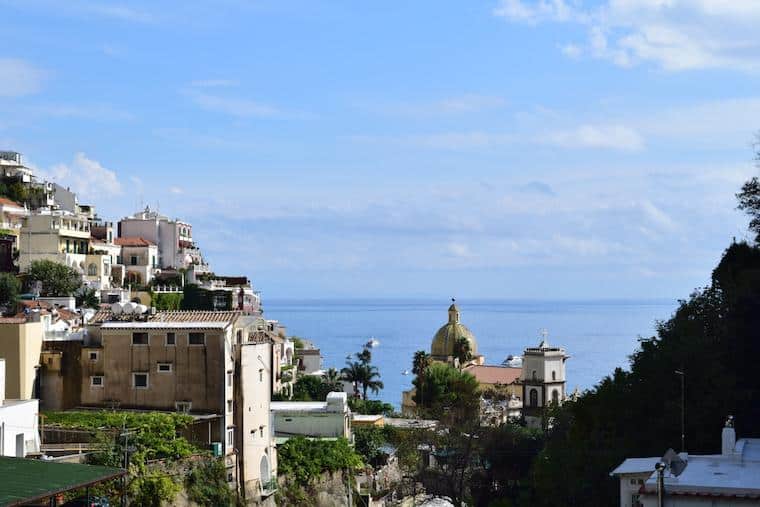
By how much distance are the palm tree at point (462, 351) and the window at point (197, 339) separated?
50.7 meters

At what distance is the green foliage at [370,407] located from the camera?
60750 millimetres

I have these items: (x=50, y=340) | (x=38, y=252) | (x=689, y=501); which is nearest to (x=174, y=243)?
(x=38, y=252)

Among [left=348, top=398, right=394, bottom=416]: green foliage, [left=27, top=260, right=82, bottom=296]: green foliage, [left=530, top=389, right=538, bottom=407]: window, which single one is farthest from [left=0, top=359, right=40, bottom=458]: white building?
[left=530, top=389, right=538, bottom=407]: window

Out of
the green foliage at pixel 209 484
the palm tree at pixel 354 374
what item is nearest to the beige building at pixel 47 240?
the palm tree at pixel 354 374

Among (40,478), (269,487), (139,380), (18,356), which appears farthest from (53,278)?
(40,478)

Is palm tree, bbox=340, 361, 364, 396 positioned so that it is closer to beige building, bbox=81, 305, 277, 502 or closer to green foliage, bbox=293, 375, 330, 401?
green foliage, bbox=293, 375, 330, 401

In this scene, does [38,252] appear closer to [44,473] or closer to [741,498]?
[44,473]

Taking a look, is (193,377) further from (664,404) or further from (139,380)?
(664,404)

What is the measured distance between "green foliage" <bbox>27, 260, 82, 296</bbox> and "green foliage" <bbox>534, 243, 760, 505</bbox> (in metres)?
40.1

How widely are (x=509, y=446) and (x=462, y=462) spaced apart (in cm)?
238

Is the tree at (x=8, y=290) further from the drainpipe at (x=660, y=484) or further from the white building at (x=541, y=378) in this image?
the drainpipe at (x=660, y=484)

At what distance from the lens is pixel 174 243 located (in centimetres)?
8362

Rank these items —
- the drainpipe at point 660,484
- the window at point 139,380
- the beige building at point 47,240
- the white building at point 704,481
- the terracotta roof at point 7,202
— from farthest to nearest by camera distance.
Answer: the terracotta roof at point 7,202 → the beige building at point 47,240 → the window at point 139,380 → the white building at point 704,481 → the drainpipe at point 660,484

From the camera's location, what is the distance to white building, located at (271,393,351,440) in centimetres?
4531
